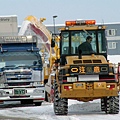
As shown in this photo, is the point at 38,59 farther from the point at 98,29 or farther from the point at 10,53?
the point at 98,29

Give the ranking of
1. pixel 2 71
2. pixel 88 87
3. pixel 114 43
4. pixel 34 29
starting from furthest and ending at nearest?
pixel 114 43, pixel 34 29, pixel 2 71, pixel 88 87

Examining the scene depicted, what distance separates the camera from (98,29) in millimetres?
17156

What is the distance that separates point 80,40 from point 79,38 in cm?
11

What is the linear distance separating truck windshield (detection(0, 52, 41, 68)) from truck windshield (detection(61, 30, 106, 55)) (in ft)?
19.7

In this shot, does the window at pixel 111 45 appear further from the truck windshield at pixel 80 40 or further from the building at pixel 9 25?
the truck windshield at pixel 80 40

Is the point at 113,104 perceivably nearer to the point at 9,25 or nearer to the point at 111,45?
the point at 9,25

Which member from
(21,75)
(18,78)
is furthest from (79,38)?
(18,78)

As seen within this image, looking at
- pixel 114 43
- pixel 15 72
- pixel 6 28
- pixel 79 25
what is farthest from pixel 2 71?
pixel 114 43

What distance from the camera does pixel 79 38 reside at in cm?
1712

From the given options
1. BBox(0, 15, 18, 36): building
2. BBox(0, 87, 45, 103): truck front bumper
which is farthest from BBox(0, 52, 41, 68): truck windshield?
BBox(0, 15, 18, 36): building

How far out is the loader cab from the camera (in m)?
17.0

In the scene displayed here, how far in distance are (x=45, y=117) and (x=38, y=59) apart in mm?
7476

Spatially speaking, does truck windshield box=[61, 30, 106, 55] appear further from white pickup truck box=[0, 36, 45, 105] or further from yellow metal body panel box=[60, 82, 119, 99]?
white pickup truck box=[0, 36, 45, 105]

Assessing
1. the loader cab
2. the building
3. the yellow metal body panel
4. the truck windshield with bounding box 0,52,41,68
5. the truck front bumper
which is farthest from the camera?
the building
